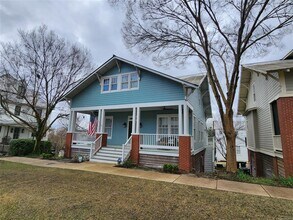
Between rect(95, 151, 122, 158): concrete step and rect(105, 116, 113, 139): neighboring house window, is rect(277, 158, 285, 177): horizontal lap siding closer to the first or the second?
rect(95, 151, 122, 158): concrete step

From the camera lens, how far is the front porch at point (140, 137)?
32.9 ft

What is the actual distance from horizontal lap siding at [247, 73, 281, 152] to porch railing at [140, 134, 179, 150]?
225 inches

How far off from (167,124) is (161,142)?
6.18 feet

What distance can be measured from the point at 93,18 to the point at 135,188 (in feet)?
35.2

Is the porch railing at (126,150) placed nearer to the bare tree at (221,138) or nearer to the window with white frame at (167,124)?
the window with white frame at (167,124)

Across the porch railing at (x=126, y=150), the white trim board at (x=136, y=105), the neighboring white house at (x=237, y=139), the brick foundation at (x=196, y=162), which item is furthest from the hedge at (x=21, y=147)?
the neighboring white house at (x=237, y=139)

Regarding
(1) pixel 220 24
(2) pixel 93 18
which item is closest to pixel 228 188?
(1) pixel 220 24

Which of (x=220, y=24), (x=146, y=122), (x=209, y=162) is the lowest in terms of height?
(x=209, y=162)

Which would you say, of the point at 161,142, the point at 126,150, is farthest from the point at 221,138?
the point at 126,150

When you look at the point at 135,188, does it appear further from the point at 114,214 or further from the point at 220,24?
the point at 220,24

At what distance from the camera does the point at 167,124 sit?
1291 cm

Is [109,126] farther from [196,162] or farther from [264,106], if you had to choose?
[264,106]

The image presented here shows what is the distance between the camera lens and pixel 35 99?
16.1 m

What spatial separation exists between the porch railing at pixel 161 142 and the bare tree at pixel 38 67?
27.4 feet
